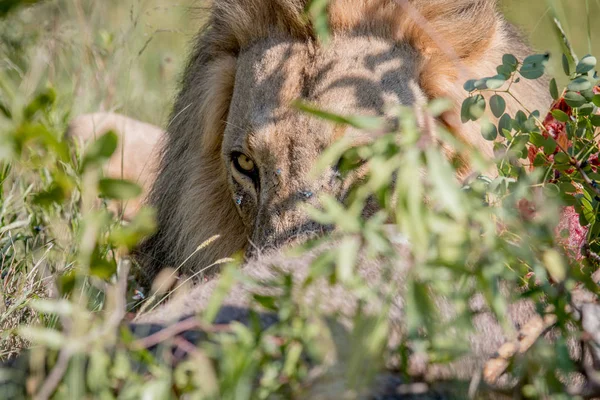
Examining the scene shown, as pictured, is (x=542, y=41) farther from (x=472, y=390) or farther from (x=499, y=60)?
(x=472, y=390)

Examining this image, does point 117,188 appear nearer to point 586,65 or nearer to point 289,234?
point 289,234

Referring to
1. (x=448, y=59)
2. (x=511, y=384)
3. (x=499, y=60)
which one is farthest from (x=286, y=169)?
(x=511, y=384)

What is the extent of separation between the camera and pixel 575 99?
9.61ft

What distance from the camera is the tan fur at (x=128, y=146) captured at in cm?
513

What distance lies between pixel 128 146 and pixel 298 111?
2.58 meters

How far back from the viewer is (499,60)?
145 inches

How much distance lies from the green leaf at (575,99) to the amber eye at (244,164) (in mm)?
1301

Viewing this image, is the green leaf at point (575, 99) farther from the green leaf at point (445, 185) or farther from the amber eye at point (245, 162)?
the green leaf at point (445, 185)

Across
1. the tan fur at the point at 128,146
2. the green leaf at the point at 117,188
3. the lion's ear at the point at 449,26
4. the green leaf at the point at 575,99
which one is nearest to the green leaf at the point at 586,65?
the green leaf at the point at 575,99

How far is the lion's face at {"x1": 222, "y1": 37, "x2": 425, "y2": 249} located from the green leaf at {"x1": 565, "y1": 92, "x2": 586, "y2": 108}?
0.65m

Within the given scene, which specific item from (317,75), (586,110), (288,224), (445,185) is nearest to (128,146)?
(317,75)

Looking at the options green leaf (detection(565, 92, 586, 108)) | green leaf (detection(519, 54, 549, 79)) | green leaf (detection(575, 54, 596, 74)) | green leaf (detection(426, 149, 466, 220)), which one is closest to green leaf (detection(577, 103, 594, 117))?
green leaf (detection(565, 92, 586, 108))

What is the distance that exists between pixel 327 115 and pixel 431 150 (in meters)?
0.21

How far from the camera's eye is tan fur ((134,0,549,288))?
3.34m
